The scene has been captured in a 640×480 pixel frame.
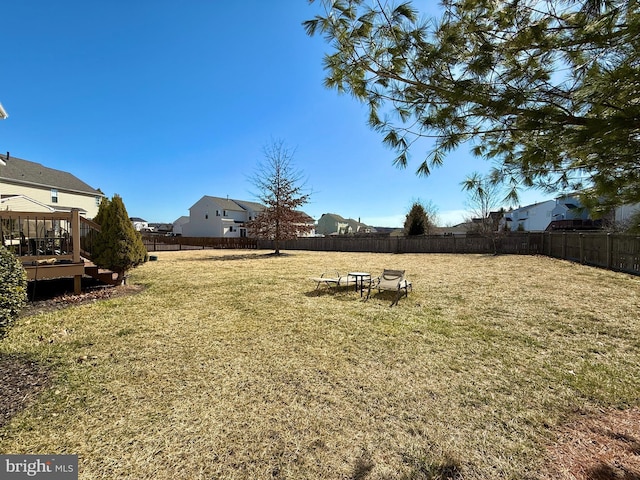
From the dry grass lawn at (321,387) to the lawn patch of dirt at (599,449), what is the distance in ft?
0.19

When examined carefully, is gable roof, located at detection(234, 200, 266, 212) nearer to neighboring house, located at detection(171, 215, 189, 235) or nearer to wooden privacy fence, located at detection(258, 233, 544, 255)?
neighboring house, located at detection(171, 215, 189, 235)

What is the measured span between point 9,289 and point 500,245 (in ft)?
74.3

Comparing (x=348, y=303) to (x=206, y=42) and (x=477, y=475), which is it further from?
(x=206, y=42)

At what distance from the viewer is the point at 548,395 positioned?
2.81 meters

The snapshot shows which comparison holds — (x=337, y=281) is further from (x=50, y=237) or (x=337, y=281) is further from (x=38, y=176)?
(x=38, y=176)

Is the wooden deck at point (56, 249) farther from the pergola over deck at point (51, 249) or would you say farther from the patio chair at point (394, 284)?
the patio chair at point (394, 284)

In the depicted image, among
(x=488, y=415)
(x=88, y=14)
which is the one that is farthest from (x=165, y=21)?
(x=488, y=415)

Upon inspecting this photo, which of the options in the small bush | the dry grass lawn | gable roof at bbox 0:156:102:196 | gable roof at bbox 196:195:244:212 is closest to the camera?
the dry grass lawn

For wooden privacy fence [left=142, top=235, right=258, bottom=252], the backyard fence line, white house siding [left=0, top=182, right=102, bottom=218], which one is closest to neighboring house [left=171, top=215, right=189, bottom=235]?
wooden privacy fence [left=142, top=235, right=258, bottom=252]

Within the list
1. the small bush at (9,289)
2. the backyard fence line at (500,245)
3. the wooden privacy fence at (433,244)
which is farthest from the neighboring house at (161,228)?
the small bush at (9,289)
